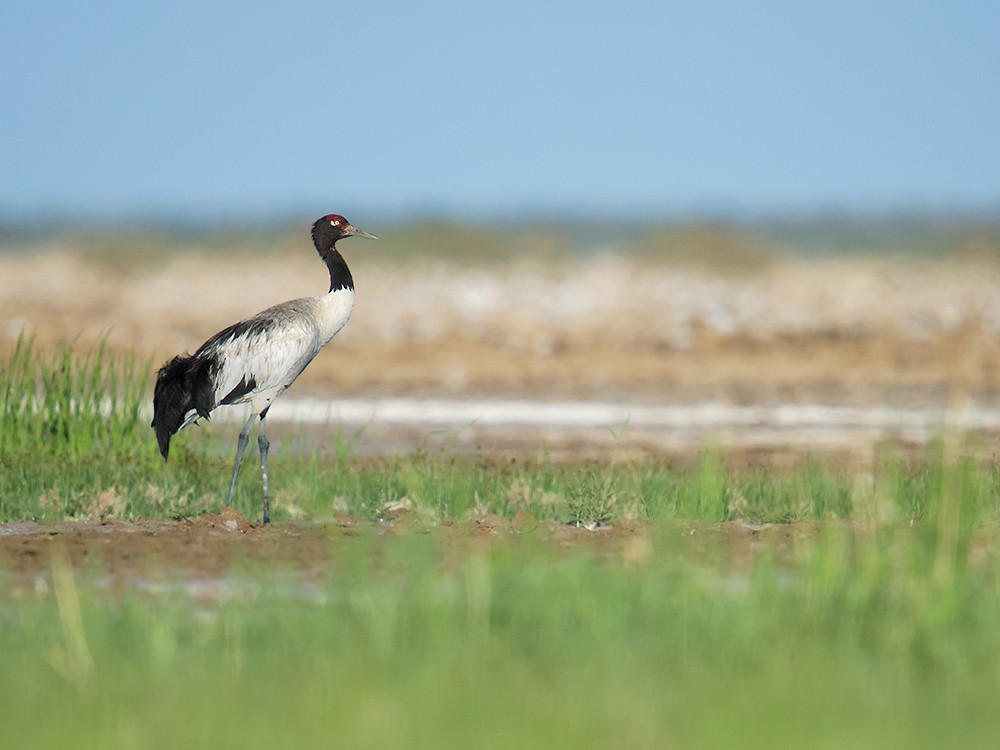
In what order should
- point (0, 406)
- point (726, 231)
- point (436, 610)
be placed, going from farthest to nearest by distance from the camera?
1. point (726, 231)
2. point (0, 406)
3. point (436, 610)

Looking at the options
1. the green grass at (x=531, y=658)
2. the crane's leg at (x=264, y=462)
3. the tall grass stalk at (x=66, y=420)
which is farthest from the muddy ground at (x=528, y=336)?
the tall grass stalk at (x=66, y=420)

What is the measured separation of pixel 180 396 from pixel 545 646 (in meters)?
5.54

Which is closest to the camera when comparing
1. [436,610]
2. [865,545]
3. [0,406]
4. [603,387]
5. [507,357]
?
[436,610]

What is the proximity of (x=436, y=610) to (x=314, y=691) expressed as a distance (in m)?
0.92

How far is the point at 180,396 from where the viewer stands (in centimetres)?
1107

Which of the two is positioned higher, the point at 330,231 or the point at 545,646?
the point at 330,231

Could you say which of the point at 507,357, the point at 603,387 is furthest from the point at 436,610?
the point at 507,357

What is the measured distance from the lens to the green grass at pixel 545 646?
5156 millimetres

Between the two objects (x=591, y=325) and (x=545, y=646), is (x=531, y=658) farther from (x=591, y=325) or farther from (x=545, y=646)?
(x=591, y=325)

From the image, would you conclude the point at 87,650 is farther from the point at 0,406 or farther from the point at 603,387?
the point at 603,387

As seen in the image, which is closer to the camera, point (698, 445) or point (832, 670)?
point (832, 670)

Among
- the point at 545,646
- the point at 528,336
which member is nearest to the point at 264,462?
the point at 545,646

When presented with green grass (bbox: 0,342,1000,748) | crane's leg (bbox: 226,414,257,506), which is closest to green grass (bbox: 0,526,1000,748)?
green grass (bbox: 0,342,1000,748)

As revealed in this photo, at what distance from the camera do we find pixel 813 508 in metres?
10.3
